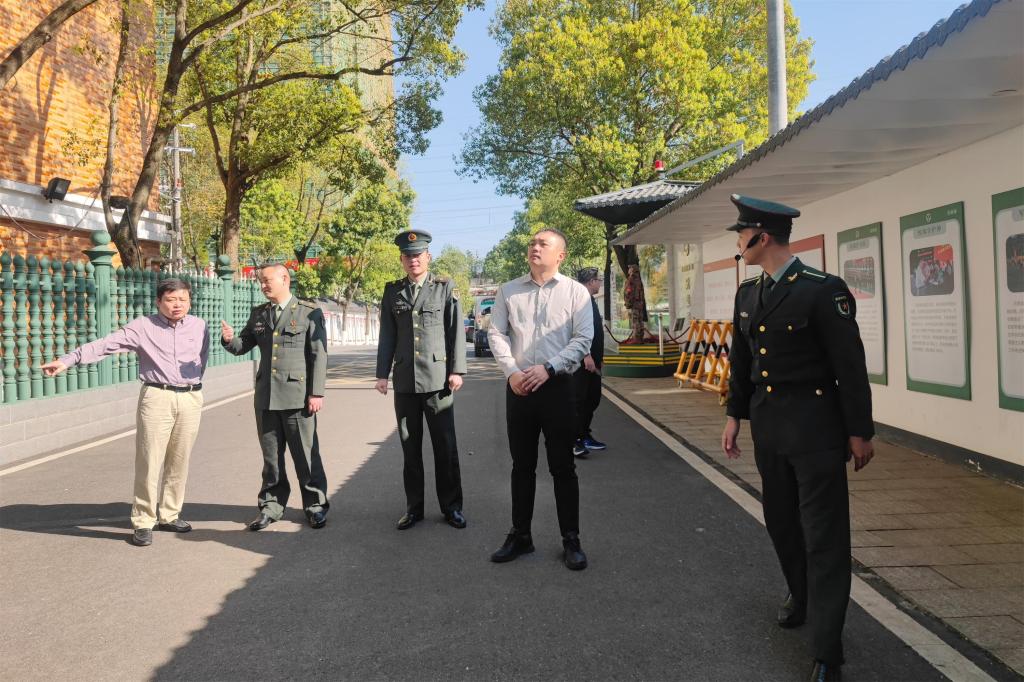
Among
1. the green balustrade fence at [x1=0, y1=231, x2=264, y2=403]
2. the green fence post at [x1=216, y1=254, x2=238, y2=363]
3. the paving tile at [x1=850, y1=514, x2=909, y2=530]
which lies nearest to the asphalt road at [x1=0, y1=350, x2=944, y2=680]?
the paving tile at [x1=850, y1=514, x2=909, y2=530]

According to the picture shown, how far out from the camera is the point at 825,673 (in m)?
3.03

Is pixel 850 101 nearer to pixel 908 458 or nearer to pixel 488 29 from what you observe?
pixel 908 458

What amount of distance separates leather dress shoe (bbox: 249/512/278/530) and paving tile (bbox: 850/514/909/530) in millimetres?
3810

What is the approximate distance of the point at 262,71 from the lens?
2064cm

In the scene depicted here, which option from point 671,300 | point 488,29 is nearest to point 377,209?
point 488,29

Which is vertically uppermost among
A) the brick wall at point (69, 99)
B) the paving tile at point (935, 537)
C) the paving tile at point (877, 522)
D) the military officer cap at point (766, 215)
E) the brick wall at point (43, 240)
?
the brick wall at point (69, 99)

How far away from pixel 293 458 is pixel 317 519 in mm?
471

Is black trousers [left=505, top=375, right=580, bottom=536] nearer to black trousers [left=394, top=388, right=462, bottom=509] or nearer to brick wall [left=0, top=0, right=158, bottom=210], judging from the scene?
black trousers [left=394, top=388, right=462, bottom=509]

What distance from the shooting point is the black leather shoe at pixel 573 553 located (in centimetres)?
445

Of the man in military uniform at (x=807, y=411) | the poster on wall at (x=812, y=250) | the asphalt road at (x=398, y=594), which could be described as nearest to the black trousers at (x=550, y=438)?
the asphalt road at (x=398, y=594)

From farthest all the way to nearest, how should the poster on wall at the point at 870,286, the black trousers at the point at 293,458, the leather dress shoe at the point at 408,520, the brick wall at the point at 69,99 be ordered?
the brick wall at the point at 69,99, the poster on wall at the point at 870,286, the black trousers at the point at 293,458, the leather dress shoe at the point at 408,520

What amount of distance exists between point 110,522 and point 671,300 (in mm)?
16879

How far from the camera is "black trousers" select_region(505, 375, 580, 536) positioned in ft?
15.2

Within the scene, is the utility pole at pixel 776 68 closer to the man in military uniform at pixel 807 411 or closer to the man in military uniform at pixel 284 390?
the man in military uniform at pixel 284 390
